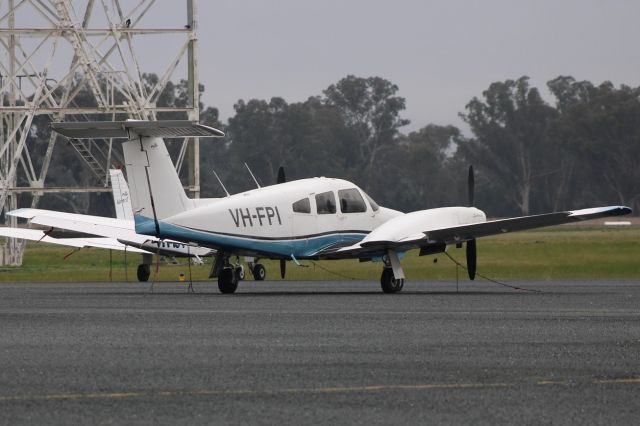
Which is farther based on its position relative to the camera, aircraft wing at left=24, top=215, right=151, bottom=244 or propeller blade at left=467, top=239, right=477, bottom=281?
aircraft wing at left=24, top=215, right=151, bottom=244

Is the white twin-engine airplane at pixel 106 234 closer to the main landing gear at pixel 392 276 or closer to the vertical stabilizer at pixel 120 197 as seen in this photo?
the vertical stabilizer at pixel 120 197

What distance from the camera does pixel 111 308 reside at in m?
25.8

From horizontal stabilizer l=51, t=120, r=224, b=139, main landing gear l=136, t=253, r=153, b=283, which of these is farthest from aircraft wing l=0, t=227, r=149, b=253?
horizontal stabilizer l=51, t=120, r=224, b=139

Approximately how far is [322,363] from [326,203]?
A: 60.1 feet

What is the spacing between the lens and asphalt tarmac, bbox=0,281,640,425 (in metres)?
11.4

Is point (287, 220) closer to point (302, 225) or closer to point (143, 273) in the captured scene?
point (302, 225)

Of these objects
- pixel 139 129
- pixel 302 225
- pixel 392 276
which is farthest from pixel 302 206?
pixel 139 129

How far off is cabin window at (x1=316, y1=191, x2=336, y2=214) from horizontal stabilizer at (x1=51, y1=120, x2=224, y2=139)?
2.86 metres

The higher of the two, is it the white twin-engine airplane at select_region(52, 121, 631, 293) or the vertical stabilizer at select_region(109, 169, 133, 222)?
the vertical stabilizer at select_region(109, 169, 133, 222)

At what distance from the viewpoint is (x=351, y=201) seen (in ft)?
111

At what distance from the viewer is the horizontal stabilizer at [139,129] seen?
30.6 metres

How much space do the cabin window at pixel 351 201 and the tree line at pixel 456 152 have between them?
112 m

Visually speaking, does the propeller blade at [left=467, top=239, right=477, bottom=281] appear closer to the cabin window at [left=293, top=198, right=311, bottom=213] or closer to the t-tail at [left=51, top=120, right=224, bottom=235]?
the cabin window at [left=293, top=198, right=311, bottom=213]

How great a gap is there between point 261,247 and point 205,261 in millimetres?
31065
